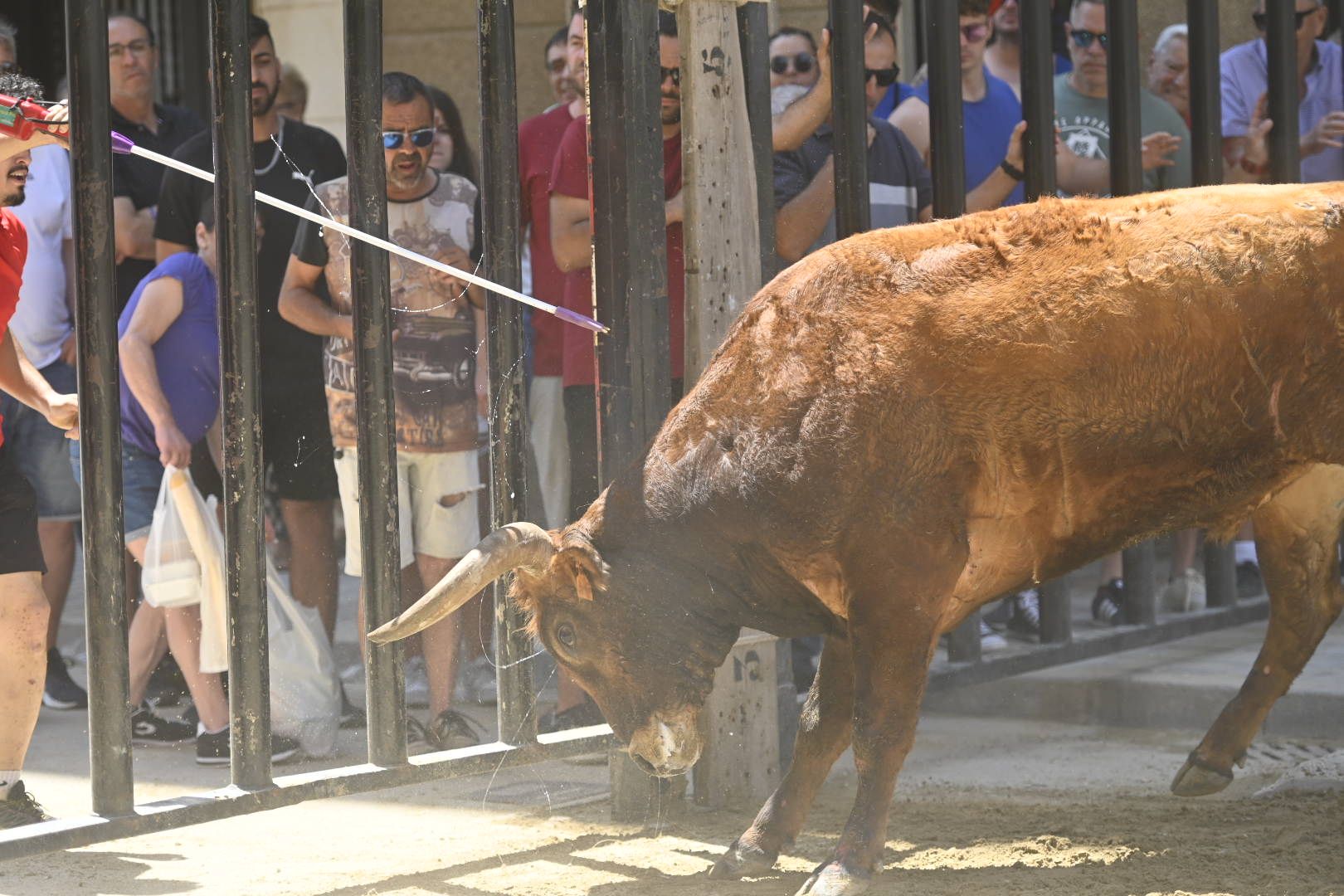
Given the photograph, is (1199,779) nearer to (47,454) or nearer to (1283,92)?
(1283,92)

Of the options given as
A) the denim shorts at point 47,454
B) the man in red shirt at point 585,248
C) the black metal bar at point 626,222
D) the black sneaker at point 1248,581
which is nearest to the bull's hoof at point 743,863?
the black metal bar at point 626,222

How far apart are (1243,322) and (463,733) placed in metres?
3.17

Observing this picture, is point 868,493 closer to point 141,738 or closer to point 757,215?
point 757,215

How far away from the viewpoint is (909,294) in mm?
4238

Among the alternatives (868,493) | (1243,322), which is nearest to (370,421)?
(868,493)

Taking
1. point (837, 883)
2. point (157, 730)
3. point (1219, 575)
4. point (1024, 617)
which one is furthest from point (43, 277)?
point (1219, 575)

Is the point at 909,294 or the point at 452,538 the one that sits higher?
the point at 909,294

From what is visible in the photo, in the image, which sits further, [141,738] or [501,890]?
[141,738]

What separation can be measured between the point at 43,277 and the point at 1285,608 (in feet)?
17.1

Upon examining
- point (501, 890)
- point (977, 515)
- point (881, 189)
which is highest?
point (881, 189)

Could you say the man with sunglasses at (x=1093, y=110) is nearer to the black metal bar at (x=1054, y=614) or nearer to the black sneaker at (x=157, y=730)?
the black metal bar at (x=1054, y=614)

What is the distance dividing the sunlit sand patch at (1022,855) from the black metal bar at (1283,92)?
9.93ft

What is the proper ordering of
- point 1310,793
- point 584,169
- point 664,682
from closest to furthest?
point 664,682 → point 1310,793 → point 584,169

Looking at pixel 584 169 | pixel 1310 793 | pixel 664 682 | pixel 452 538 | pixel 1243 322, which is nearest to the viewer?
pixel 1243 322
